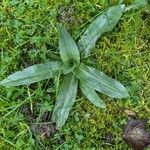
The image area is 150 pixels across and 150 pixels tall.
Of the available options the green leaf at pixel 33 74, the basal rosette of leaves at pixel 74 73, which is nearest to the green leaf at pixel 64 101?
the basal rosette of leaves at pixel 74 73

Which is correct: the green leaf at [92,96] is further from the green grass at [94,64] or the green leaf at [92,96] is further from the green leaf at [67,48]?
the green leaf at [67,48]

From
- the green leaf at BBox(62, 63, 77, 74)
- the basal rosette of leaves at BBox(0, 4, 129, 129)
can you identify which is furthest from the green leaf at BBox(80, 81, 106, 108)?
the green leaf at BBox(62, 63, 77, 74)

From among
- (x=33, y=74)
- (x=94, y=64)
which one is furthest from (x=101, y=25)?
(x=33, y=74)

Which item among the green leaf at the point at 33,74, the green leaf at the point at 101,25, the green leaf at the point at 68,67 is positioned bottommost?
the green leaf at the point at 33,74

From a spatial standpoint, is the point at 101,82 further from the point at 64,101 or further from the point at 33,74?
the point at 33,74

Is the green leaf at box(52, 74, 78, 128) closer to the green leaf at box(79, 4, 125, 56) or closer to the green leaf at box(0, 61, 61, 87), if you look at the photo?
the green leaf at box(0, 61, 61, 87)

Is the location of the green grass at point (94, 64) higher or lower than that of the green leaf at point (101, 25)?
lower
